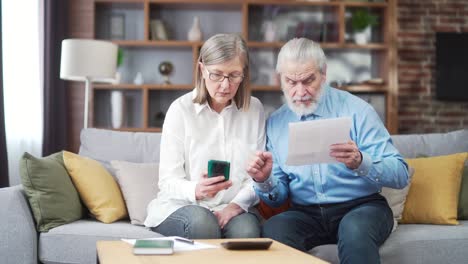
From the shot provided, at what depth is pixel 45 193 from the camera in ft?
9.50

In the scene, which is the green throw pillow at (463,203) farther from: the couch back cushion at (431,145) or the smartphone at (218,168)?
the smartphone at (218,168)

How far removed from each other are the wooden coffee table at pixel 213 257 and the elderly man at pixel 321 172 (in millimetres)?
427

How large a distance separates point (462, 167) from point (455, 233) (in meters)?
0.41

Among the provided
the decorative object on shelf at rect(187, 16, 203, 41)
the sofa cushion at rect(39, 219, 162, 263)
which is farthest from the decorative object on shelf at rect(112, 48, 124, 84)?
the sofa cushion at rect(39, 219, 162, 263)

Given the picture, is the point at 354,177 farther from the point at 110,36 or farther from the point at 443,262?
the point at 110,36

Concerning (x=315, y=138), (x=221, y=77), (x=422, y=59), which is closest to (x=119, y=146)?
(x=221, y=77)

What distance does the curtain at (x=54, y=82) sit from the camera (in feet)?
18.0

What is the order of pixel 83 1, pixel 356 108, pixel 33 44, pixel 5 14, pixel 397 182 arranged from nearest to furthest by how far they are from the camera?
pixel 397 182 → pixel 356 108 → pixel 5 14 → pixel 33 44 → pixel 83 1

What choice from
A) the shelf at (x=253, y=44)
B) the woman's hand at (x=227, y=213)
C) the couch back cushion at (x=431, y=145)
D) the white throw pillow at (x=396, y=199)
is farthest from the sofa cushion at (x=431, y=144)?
the shelf at (x=253, y=44)

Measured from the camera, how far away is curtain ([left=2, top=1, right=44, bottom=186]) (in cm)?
503

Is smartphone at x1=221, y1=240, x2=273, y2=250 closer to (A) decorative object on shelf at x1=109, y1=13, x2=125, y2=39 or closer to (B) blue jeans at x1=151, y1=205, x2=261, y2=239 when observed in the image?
(B) blue jeans at x1=151, y1=205, x2=261, y2=239

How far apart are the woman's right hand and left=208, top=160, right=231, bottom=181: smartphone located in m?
0.02

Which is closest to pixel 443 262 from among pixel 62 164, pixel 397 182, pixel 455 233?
pixel 455 233

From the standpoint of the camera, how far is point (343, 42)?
610cm
